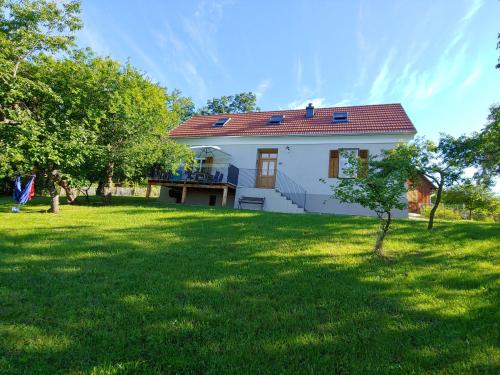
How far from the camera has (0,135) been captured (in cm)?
862

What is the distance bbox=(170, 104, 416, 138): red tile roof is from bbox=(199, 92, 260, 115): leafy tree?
48.0 feet

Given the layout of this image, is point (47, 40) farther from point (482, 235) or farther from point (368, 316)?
point (482, 235)

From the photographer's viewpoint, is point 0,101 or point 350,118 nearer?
point 0,101

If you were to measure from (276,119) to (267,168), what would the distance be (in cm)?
337

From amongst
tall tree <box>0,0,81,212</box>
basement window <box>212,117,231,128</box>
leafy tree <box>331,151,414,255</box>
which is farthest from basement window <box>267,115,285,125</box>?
leafy tree <box>331,151,414,255</box>

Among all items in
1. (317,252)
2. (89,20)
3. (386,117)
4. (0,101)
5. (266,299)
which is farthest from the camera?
(386,117)

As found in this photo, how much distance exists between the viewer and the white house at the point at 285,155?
1441cm

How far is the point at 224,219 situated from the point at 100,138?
710cm

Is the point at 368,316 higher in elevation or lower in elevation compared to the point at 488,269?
lower

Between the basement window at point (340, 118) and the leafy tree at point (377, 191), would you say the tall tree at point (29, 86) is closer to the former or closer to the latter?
the leafy tree at point (377, 191)

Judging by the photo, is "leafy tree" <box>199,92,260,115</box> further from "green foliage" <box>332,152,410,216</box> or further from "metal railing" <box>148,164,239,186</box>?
"green foliage" <box>332,152,410,216</box>

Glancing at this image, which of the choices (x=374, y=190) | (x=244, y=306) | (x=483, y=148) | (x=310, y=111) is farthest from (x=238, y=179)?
(x=244, y=306)

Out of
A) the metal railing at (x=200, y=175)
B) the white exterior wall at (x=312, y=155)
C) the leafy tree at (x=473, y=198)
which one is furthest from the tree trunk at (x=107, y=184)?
the leafy tree at (x=473, y=198)

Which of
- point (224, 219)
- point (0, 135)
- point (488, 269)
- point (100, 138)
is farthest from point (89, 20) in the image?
point (488, 269)
